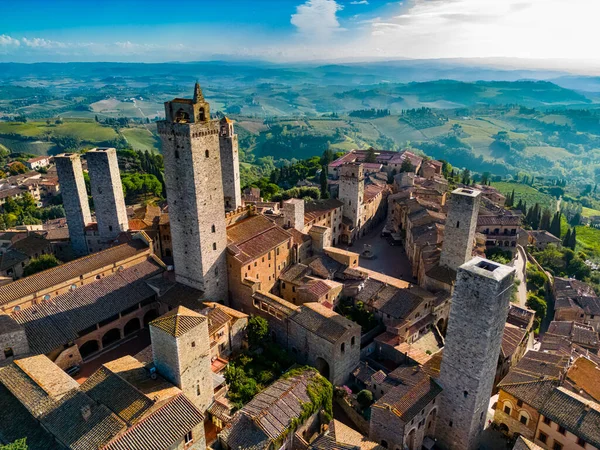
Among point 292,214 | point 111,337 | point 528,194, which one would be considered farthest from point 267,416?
point 528,194

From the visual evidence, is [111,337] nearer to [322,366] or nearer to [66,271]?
[66,271]

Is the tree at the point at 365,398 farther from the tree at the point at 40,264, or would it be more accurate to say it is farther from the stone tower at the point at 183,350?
the tree at the point at 40,264

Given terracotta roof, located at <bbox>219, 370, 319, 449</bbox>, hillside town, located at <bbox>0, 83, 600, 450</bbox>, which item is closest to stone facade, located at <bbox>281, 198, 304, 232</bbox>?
hillside town, located at <bbox>0, 83, 600, 450</bbox>

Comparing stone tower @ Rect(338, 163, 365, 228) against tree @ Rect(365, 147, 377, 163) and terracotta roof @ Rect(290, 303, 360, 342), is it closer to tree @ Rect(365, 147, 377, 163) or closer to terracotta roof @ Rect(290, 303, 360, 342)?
terracotta roof @ Rect(290, 303, 360, 342)

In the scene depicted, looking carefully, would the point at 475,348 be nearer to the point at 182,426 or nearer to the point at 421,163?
the point at 182,426

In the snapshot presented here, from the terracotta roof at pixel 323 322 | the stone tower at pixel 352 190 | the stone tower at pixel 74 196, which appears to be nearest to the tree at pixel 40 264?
the stone tower at pixel 74 196
